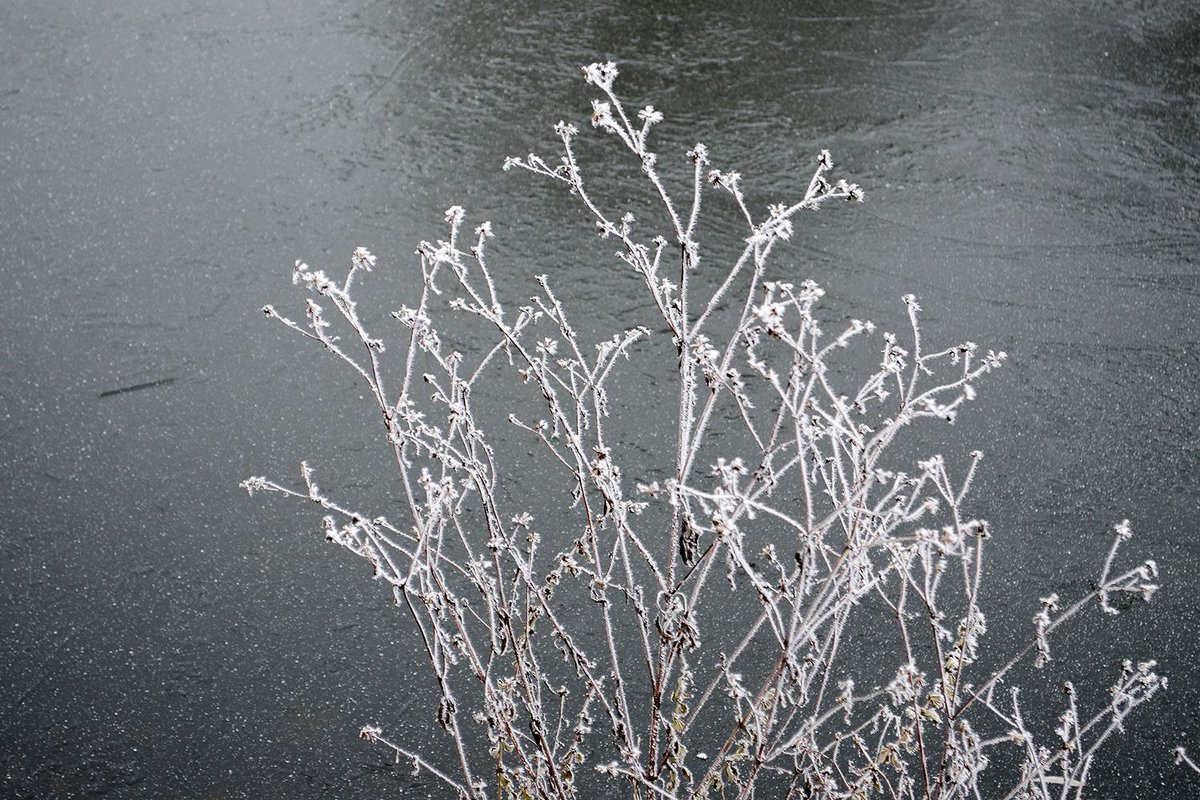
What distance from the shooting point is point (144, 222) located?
4848 mm

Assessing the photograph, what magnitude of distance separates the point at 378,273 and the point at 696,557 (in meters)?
2.98

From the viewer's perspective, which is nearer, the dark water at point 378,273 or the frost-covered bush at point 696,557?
the frost-covered bush at point 696,557

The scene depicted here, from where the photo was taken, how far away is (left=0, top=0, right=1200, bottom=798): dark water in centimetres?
318

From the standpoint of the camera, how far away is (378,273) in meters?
4.62

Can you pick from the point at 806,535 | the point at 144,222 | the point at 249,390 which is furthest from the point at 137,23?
the point at 806,535

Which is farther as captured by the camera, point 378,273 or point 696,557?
point 378,273

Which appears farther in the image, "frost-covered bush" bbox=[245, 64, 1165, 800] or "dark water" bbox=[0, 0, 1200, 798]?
"dark water" bbox=[0, 0, 1200, 798]

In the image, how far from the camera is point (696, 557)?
1.90m

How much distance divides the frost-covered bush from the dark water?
18cm

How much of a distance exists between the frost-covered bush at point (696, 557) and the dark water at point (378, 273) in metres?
0.18

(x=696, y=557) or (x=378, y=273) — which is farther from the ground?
(x=696, y=557)

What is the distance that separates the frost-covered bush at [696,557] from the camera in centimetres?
186

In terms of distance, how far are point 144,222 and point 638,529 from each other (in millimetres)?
2501

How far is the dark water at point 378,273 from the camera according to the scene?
318cm
